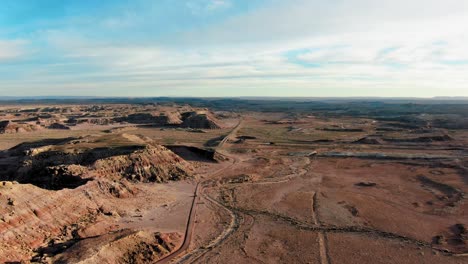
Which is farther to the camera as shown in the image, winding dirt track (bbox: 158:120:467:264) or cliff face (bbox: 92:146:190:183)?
cliff face (bbox: 92:146:190:183)

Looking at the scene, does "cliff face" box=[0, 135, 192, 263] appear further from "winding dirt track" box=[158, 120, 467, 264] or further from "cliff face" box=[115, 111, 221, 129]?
"cliff face" box=[115, 111, 221, 129]

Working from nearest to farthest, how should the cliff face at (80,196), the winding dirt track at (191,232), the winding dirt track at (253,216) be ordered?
the cliff face at (80,196)
the winding dirt track at (191,232)
the winding dirt track at (253,216)

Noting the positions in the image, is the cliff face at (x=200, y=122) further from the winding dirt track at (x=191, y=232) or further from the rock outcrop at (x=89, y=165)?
the winding dirt track at (x=191, y=232)

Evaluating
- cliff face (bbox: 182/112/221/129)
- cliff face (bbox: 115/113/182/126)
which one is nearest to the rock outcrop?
cliff face (bbox: 182/112/221/129)

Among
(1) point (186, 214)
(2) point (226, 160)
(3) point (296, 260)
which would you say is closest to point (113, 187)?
(1) point (186, 214)

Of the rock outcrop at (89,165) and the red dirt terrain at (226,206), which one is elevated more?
the rock outcrop at (89,165)

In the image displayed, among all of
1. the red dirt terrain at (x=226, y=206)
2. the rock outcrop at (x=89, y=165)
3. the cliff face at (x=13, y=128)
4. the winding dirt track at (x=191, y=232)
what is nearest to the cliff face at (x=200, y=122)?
the cliff face at (x=13, y=128)

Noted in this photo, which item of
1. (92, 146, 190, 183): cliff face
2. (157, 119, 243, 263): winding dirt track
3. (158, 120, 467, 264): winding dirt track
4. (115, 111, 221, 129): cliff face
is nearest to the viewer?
(157, 119, 243, 263): winding dirt track

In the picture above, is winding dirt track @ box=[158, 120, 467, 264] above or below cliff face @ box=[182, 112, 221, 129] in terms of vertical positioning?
below

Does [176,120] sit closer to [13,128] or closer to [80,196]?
[13,128]
